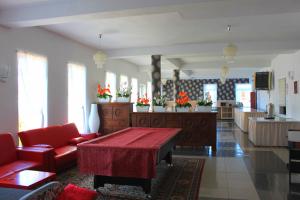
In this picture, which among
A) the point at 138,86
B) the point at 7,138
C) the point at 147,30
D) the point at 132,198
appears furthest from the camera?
the point at 138,86

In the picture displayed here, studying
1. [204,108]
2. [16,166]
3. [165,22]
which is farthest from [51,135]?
[204,108]

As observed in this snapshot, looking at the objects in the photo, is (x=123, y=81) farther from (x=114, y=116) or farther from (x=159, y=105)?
(x=159, y=105)

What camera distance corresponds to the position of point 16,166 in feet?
13.6

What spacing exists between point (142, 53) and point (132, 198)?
207 inches

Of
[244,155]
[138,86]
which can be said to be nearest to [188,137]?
[244,155]

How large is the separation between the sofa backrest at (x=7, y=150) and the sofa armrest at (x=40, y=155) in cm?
11

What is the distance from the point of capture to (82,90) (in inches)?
305

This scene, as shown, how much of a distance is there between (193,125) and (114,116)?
234cm

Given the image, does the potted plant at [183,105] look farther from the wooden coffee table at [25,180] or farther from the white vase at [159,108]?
the wooden coffee table at [25,180]

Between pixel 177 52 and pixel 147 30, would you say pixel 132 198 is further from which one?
pixel 177 52

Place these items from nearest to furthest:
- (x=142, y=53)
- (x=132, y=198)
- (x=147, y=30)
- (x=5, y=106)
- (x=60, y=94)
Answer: (x=132, y=198), (x=5, y=106), (x=147, y=30), (x=60, y=94), (x=142, y=53)

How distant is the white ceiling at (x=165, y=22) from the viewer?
13.4 feet

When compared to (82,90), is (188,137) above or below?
below

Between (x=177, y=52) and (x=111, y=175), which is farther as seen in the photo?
(x=177, y=52)
